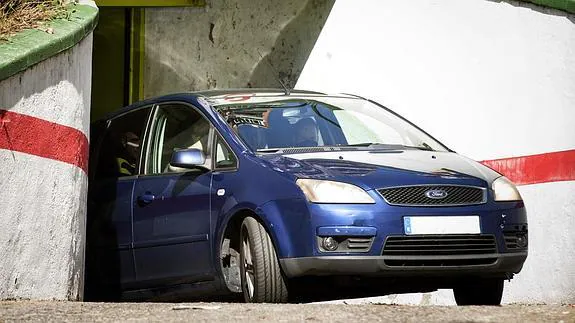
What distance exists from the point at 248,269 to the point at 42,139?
162cm

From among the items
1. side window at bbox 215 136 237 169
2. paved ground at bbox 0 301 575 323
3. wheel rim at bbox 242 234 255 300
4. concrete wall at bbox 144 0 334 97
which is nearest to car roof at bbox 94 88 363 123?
side window at bbox 215 136 237 169

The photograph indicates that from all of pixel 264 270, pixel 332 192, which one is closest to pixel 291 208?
pixel 332 192

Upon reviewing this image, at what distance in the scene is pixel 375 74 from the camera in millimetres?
13422

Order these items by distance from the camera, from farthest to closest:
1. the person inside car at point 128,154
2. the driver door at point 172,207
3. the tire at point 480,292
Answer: the person inside car at point 128,154
the driver door at point 172,207
the tire at point 480,292

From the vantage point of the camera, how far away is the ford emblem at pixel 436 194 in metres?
8.97

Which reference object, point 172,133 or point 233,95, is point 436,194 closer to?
point 233,95

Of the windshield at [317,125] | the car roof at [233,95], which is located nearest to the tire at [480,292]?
the windshield at [317,125]

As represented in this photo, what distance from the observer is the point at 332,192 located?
880 centimetres

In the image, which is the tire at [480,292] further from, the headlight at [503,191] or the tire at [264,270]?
the tire at [264,270]

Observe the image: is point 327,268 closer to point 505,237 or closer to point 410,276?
point 410,276

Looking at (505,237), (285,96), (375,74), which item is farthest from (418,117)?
(505,237)

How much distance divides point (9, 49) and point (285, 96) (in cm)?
218

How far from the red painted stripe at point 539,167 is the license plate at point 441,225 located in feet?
12.0

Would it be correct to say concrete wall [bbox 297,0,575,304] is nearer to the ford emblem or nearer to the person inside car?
the person inside car
